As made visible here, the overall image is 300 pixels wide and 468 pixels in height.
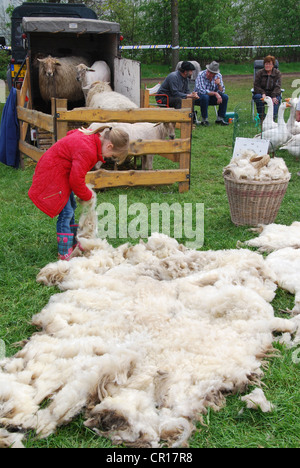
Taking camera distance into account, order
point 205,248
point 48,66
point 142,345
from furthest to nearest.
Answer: point 48,66 → point 205,248 → point 142,345

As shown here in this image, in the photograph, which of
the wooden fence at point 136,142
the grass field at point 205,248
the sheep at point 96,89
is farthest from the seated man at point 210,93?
the wooden fence at point 136,142

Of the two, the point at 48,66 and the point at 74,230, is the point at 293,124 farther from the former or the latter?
the point at 74,230

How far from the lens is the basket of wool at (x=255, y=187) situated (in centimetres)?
478

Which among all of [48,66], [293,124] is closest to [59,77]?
[48,66]

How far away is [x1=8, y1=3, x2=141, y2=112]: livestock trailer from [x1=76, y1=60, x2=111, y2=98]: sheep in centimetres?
19

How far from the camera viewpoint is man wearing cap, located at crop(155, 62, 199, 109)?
1006cm

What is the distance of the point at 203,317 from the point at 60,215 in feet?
5.73

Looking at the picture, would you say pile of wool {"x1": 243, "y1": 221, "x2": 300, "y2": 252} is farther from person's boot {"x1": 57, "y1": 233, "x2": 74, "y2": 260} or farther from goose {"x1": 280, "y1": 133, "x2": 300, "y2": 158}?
goose {"x1": 280, "y1": 133, "x2": 300, "y2": 158}

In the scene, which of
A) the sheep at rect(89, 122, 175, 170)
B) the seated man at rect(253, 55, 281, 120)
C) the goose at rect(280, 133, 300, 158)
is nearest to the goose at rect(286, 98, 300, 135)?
the goose at rect(280, 133, 300, 158)

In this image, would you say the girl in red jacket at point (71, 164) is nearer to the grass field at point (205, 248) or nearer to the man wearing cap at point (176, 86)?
the grass field at point (205, 248)

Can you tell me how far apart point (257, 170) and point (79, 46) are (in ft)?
21.2

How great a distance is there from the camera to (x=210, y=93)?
11555mm

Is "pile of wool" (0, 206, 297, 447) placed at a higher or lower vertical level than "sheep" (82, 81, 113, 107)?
lower
